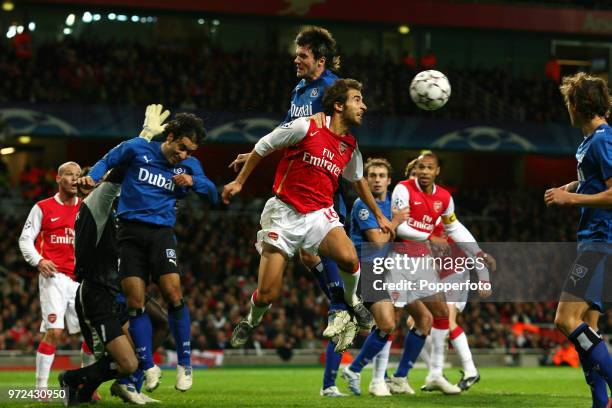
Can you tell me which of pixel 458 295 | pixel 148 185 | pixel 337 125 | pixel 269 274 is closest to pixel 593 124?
pixel 337 125

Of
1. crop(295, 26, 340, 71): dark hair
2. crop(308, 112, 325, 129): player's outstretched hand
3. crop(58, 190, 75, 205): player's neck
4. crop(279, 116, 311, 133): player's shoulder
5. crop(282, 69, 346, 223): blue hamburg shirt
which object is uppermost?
crop(295, 26, 340, 71): dark hair

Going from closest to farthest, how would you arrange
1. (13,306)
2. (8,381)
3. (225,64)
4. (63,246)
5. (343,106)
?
(343,106), (63,246), (8,381), (13,306), (225,64)

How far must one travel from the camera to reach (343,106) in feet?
27.3

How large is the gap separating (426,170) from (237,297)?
13.6 meters

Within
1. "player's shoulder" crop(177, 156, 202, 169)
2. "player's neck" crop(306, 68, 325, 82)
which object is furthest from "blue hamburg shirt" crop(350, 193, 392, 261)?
"player's shoulder" crop(177, 156, 202, 169)

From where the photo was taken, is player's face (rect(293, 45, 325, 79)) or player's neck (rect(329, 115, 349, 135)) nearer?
player's neck (rect(329, 115, 349, 135))

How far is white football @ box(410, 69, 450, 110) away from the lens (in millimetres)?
10125

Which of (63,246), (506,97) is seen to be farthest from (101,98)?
(63,246)

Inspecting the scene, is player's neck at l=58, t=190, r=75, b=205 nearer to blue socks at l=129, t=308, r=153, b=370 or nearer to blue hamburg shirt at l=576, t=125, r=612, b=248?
blue socks at l=129, t=308, r=153, b=370

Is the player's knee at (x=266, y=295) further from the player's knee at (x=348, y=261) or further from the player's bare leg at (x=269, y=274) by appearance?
→ the player's knee at (x=348, y=261)

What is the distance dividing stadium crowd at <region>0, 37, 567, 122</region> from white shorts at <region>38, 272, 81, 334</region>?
571 inches

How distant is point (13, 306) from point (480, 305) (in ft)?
38.7

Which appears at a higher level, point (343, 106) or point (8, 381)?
point (343, 106)

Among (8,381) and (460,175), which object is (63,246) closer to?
(8,381)
